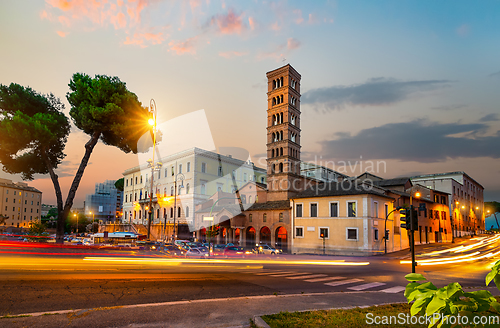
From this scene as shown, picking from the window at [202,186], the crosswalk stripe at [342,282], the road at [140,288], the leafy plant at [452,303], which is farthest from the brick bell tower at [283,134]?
the leafy plant at [452,303]

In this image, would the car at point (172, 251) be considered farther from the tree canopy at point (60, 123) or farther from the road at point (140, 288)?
the road at point (140, 288)

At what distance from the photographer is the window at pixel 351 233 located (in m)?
38.6

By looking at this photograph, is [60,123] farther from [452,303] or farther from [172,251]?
[452,303]

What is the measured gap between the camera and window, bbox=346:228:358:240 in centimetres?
3862

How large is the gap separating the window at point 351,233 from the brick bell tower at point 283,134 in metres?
14.3

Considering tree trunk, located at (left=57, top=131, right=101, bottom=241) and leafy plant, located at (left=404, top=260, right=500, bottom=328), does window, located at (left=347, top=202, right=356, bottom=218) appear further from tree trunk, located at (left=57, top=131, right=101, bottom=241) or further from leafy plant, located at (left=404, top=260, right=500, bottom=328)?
leafy plant, located at (left=404, top=260, right=500, bottom=328)

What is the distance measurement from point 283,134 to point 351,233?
22064mm

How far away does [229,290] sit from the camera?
39.6 feet

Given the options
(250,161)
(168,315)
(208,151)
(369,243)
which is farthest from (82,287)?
(250,161)

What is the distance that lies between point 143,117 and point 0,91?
1242 cm

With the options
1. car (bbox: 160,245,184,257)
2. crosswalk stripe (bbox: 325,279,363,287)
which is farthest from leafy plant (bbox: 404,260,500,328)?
car (bbox: 160,245,184,257)

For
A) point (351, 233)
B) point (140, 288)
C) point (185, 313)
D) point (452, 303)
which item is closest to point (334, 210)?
point (351, 233)

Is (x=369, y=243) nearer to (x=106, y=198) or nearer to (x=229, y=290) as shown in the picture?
(x=229, y=290)

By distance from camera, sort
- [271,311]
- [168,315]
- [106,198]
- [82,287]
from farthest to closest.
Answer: [106,198]
[82,287]
[271,311]
[168,315]
